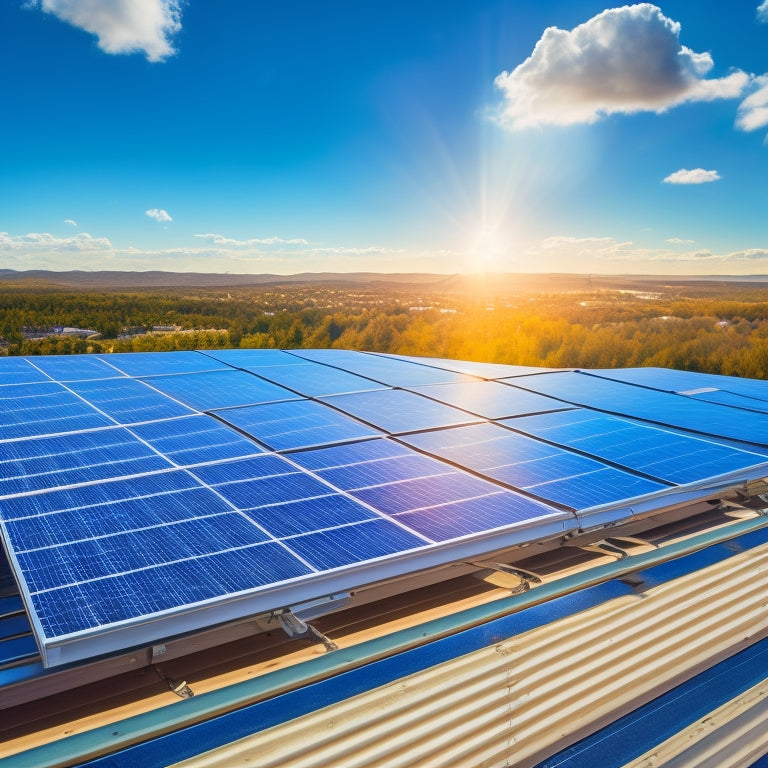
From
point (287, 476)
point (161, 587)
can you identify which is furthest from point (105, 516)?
point (287, 476)

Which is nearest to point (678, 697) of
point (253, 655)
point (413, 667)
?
point (413, 667)

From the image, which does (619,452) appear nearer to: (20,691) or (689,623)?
(689,623)

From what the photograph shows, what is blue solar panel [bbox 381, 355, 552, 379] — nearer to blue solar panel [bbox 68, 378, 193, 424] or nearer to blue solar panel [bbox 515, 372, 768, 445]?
blue solar panel [bbox 515, 372, 768, 445]

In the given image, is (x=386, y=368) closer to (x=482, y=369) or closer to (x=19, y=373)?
(x=482, y=369)

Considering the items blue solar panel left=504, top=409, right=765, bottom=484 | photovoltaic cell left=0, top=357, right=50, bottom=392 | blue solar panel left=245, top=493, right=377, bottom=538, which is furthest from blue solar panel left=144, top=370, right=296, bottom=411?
blue solar panel left=245, top=493, right=377, bottom=538

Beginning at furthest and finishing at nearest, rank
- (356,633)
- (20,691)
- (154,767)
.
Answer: (356,633), (20,691), (154,767)

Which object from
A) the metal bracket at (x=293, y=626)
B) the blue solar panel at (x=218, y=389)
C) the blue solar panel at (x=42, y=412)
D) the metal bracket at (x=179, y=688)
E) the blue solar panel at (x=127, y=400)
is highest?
the blue solar panel at (x=42, y=412)

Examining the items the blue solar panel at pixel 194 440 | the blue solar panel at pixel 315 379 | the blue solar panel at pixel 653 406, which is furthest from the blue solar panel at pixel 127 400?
the blue solar panel at pixel 653 406

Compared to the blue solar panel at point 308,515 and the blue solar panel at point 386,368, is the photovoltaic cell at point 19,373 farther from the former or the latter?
the blue solar panel at point 308,515
